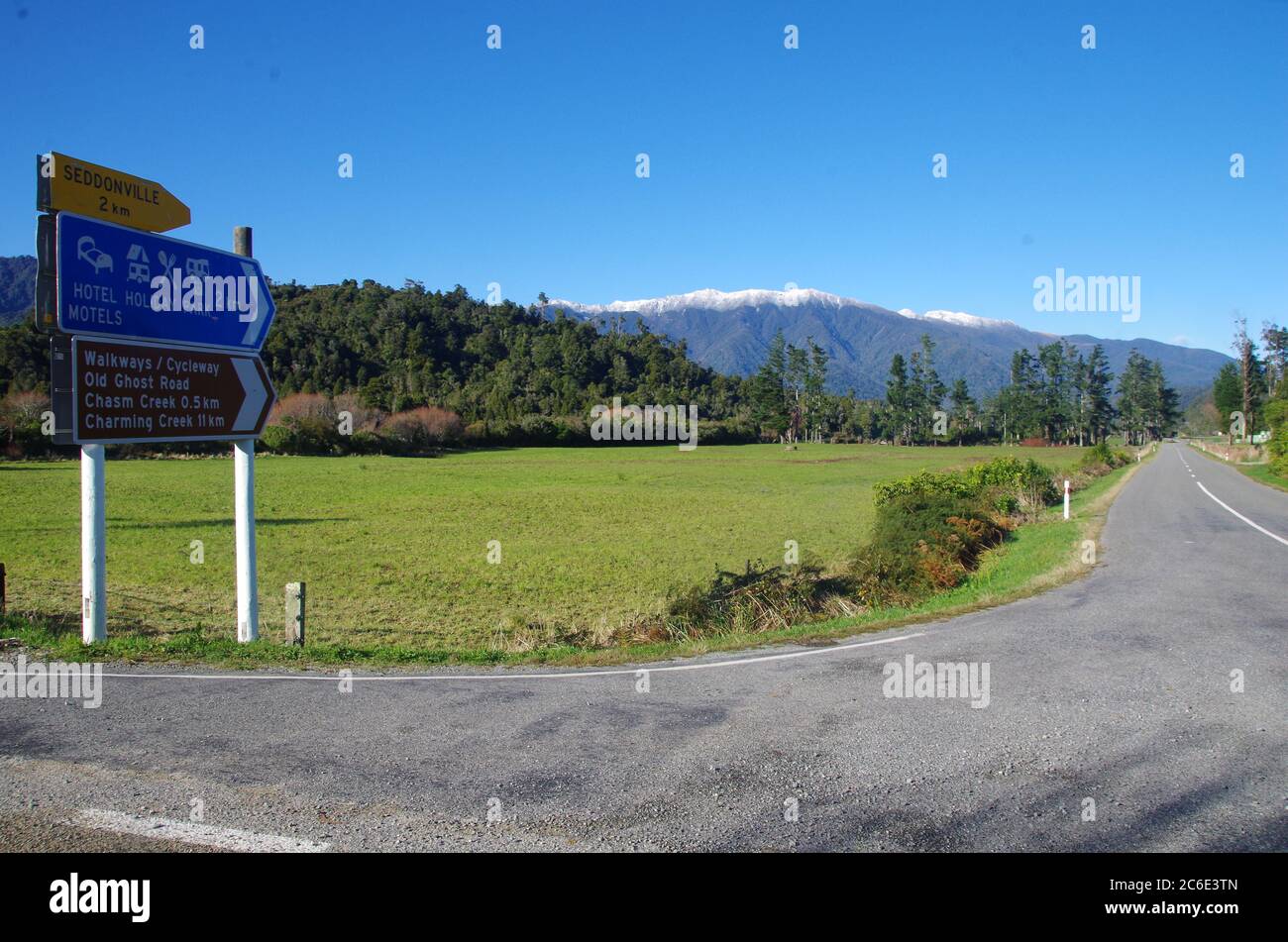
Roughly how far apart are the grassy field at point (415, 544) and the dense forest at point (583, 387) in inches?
2030

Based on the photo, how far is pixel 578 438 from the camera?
11181cm

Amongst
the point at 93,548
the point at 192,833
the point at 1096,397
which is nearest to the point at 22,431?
the point at 93,548

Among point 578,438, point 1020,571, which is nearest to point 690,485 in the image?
point 1020,571

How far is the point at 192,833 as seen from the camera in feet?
13.6

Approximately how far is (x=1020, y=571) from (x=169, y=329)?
12220 millimetres

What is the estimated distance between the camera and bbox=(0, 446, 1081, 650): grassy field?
1357 cm

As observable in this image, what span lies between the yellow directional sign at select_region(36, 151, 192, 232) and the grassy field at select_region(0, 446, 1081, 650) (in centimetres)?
540

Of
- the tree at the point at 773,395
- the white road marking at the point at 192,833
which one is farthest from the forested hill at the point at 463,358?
the white road marking at the point at 192,833

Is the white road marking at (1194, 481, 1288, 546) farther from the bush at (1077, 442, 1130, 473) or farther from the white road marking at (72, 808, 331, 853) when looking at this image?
the bush at (1077, 442, 1130, 473)

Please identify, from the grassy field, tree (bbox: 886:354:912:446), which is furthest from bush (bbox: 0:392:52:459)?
tree (bbox: 886:354:912:446)

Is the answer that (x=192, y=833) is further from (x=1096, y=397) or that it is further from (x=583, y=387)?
(x=1096, y=397)

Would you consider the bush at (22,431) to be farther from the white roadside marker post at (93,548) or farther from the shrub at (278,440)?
the white roadside marker post at (93,548)

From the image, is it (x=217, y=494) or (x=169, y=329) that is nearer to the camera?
(x=169, y=329)
